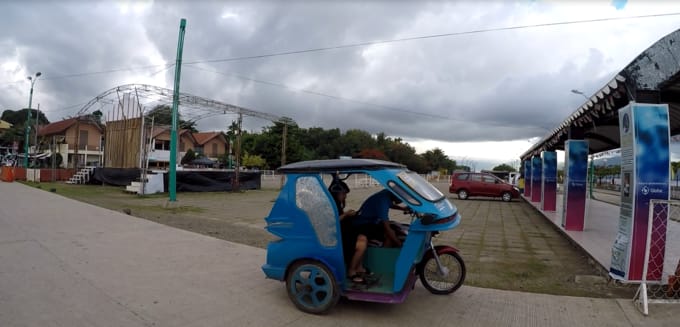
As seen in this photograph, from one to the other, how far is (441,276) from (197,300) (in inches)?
111

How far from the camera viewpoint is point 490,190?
22656 millimetres

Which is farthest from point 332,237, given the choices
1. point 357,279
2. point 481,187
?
point 481,187

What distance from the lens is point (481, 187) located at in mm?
22734

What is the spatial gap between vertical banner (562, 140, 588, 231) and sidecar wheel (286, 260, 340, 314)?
7871 mm

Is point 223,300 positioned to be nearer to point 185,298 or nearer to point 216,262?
point 185,298

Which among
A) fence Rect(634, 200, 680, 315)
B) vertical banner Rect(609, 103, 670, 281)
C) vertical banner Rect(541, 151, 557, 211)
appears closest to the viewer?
fence Rect(634, 200, 680, 315)

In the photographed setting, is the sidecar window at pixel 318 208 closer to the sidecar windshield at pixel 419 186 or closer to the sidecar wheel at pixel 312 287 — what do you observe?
Result: the sidecar wheel at pixel 312 287

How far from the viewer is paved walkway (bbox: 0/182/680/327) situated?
13.2 ft

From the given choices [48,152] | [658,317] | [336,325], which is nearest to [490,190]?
[658,317]

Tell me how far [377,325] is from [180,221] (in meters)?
8.32

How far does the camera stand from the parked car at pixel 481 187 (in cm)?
2256

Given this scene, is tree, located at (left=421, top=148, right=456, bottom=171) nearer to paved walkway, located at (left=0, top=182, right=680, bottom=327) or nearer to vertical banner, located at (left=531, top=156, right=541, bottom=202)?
vertical banner, located at (left=531, top=156, right=541, bottom=202)

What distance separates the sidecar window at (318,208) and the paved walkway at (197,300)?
32.3 inches

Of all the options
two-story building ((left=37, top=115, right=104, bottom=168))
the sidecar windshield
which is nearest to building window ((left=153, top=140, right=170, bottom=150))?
two-story building ((left=37, top=115, right=104, bottom=168))
